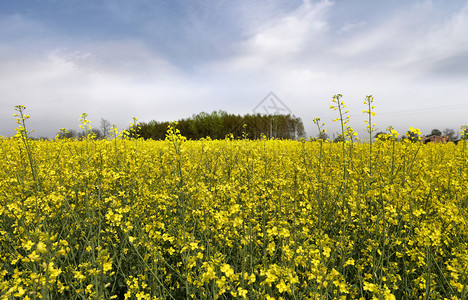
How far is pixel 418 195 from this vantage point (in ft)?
11.5

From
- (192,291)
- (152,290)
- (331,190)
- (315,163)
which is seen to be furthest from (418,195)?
(152,290)

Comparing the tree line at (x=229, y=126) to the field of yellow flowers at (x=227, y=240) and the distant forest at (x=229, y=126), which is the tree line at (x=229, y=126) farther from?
the field of yellow flowers at (x=227, y=240)

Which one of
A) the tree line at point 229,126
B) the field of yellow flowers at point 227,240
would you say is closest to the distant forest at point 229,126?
the tree line at point 229,126

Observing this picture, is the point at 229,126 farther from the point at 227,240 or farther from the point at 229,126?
the point at 227,240

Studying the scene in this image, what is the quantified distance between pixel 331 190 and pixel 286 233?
6.51 ft

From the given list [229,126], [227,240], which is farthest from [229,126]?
[227,240]

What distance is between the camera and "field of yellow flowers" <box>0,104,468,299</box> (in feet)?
6.70

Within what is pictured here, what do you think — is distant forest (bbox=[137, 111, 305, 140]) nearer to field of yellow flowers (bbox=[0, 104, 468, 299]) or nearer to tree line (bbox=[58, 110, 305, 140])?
tree line (bbox=[58, 110, 305, 140])

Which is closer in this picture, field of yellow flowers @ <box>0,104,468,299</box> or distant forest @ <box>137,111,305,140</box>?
field of yellow flowers @ <box>0,104,468,299</box>

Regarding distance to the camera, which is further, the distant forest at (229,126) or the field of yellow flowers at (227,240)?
the distant forest at (229,126)

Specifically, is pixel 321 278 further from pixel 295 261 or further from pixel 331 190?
pixel 331 190

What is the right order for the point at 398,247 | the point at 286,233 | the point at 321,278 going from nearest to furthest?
the point at 321,278, the point at 286,233, the point at 398,247

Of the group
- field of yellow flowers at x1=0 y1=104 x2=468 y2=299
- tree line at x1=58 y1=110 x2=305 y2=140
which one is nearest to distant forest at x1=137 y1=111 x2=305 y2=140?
tree line at x1=58 y1=110 x2=305 y2=140

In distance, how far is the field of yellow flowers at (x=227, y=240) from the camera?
2041 mm
